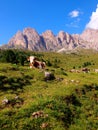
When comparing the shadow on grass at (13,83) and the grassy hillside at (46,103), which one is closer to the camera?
the grassy hillside at (46,103)

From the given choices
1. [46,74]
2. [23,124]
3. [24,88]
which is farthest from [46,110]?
[46,74]

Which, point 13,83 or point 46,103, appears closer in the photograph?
point 46,103

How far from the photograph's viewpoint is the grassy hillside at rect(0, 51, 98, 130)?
2580cm

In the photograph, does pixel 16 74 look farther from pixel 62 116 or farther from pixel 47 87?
pixel 62 116

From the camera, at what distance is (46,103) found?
96.4 feet

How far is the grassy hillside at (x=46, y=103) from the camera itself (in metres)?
25.8

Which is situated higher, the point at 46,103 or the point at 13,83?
the point at 13,83

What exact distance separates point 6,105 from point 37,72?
14303mm

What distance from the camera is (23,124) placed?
25.2 meters

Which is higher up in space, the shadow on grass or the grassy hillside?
the shadow on grass

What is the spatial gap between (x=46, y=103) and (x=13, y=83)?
8.39 meters

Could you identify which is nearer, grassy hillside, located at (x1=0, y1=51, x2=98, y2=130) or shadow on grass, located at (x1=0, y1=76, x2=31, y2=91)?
grassy hillside, located at (x1=0, y1=51, x2=98, y2=130)

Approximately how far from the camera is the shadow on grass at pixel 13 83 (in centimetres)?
3410

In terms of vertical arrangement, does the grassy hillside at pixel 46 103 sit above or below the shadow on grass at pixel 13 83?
below
